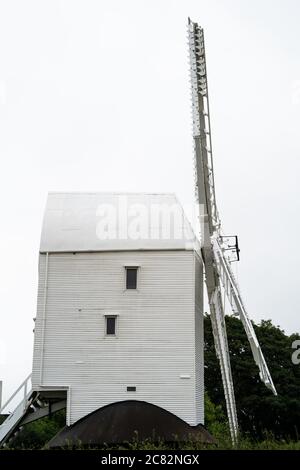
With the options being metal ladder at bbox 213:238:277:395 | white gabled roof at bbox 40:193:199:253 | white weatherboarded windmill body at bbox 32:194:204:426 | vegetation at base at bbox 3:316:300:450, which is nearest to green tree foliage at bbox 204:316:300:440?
vegetation at base at bbox 3:316:300:450

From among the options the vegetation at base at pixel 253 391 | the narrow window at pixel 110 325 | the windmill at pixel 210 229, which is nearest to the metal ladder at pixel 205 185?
the windmill at pixel 210 229

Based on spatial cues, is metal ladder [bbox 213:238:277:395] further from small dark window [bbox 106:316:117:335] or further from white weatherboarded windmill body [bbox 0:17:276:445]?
small dark window [bbox 106:316:117:335]

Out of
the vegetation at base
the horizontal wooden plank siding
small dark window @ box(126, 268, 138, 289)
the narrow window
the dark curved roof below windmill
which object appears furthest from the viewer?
the vegetation at base

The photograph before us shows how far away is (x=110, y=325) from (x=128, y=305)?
3.80ft

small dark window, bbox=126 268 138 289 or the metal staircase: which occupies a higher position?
small dark window, bbox=126 268 138 289

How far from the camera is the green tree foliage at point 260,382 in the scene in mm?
54438

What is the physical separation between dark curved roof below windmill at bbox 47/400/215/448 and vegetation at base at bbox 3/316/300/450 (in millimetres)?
20688

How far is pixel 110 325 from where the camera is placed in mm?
34188

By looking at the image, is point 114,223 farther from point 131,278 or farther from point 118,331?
point 118,331

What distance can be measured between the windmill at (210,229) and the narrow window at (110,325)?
519cm

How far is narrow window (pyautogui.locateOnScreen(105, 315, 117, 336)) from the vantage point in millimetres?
34094

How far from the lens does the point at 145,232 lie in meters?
35.4
